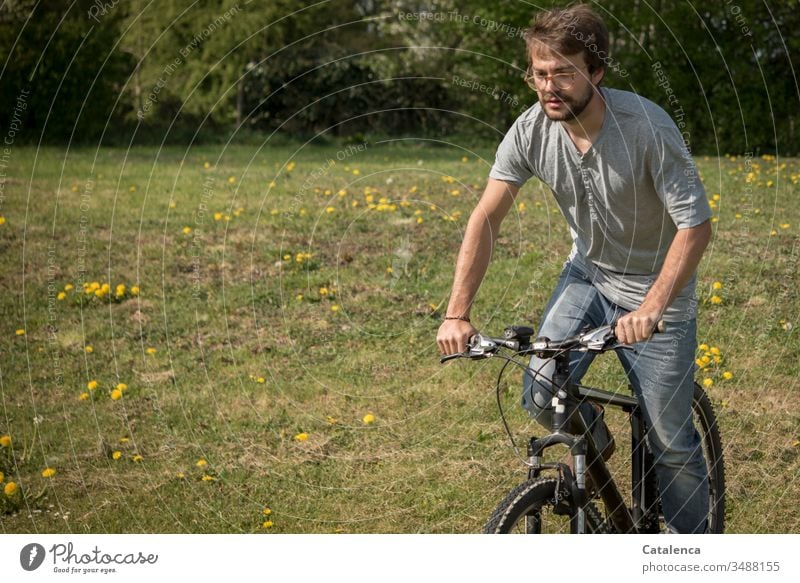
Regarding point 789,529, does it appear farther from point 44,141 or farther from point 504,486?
point 44,141

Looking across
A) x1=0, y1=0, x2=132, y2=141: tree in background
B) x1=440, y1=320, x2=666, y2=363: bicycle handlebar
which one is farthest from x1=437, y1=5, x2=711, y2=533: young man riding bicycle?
x1=0, y1=0, x2=132, y2=141: tree in background

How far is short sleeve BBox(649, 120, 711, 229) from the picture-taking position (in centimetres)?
359

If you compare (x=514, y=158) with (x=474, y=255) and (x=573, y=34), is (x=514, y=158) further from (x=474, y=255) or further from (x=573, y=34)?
(x=573, y=34)

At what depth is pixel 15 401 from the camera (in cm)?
610

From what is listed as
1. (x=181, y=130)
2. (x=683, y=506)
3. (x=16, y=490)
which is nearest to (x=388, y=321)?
(x=16, y=490)

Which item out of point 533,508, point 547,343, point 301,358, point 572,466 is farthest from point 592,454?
point 301,358

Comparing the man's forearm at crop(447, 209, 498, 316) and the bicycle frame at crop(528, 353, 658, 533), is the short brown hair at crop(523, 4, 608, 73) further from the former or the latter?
the bicycle frame at crop(528, 353, 658, 533)

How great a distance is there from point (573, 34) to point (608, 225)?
0.75 metres

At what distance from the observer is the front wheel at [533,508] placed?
11.0 ft

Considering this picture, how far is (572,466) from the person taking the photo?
3699 millimetres

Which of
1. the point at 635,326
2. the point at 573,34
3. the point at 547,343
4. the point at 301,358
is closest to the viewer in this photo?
the point at 635,326

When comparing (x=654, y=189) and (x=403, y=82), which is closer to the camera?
(x=654, y=189)

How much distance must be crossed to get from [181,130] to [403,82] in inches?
145

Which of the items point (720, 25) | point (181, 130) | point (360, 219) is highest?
point (720, 25)
